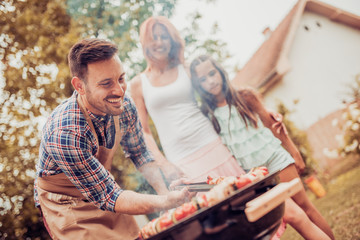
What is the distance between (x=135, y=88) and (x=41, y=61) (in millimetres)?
3181

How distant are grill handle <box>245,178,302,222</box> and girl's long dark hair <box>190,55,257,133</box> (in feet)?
4.33

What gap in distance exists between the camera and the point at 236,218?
113cm

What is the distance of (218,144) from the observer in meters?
2.42

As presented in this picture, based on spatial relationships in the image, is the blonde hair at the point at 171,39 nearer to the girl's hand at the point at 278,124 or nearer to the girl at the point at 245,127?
the girl at the point at 245,127

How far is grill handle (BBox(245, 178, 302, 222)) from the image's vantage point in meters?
1.06

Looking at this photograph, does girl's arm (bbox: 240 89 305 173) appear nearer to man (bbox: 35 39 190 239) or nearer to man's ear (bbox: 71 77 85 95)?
man (bbox: 35 39 190 239)

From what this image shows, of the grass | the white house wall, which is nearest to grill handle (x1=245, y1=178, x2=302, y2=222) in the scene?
the grass

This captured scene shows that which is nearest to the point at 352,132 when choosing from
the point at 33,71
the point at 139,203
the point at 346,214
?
the point at 346,214

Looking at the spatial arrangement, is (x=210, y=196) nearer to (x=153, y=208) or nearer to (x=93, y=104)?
(x=153, y=208)

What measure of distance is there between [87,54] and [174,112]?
111cm

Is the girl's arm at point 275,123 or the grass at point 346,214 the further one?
the grass at point 346,214

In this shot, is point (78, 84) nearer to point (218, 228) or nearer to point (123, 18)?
point (218, 228)

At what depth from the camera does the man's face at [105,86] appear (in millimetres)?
1599

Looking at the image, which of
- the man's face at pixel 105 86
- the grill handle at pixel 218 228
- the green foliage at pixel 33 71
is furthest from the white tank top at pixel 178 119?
the green foliage at pixel 33 71
